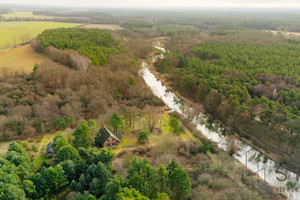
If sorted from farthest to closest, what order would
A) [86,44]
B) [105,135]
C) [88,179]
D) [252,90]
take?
[86,44] → [252,90] → [105,135] → [88,179]

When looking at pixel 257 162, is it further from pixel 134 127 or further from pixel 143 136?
pixel 134 127

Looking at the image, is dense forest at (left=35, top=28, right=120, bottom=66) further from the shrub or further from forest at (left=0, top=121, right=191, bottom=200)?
forest at (left=0, top=121, right=191, bottom=200)

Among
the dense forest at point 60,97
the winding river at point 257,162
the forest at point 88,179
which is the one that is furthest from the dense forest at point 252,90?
the forest at point 88,179

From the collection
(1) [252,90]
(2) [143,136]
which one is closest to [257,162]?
(2) [143,136]

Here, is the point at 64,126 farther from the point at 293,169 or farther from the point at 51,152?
the point at 293,169

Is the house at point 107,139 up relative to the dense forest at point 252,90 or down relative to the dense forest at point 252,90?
down

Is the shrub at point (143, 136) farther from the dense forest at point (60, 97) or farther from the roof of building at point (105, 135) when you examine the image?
the dense forest at point (60, 97)

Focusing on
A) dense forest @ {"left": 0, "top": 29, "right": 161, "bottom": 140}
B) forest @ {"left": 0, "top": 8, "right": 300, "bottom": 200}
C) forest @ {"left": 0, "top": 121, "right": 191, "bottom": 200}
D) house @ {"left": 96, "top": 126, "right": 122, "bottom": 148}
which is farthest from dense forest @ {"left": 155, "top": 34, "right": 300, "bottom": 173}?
house @ {"left": 96, "top": 126, "right": 122, "bottom": 148}
